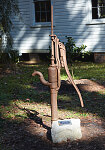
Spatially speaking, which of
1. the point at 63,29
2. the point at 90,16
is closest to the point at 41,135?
the point at 90,16

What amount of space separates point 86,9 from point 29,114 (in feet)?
25.4

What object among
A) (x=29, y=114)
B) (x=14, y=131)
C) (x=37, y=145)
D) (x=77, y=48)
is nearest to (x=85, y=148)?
(x=37, y=145)

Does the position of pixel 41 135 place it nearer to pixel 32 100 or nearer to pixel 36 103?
pixel 36 103

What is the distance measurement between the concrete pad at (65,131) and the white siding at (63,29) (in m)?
8.21

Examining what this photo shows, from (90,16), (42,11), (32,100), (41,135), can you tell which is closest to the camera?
(41,135)

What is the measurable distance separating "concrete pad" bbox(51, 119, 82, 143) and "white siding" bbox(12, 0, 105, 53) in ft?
26.9

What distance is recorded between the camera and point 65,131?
3.52m

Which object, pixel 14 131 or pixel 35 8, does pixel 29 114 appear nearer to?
→ pixel 14 131

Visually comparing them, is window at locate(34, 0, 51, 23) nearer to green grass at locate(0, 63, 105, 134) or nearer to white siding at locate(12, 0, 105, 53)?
white siding at locate(12, 0, 105, 53)

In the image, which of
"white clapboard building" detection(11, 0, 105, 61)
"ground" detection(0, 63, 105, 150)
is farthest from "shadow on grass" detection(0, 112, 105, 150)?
"white clapboard building" detection(11, 0, 105, 61)

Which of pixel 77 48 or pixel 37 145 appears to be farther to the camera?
pixel 77 48

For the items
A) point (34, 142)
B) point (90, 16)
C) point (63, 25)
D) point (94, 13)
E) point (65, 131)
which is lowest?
point (34, 142)

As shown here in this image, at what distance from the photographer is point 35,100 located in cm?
580

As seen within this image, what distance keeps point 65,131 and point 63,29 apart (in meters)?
8.91
